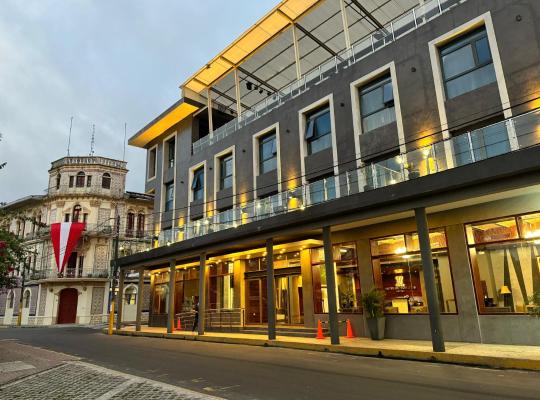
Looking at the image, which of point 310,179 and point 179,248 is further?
point 179,248

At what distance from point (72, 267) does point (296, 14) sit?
3513 cm

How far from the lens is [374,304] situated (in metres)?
14.2

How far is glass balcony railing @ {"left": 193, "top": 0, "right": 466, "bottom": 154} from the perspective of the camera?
53.1 ft

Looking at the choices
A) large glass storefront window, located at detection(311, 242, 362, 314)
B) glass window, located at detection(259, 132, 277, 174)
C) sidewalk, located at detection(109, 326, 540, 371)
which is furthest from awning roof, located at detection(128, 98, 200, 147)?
sidewalk, located at detection(109, 326, 540, 371)

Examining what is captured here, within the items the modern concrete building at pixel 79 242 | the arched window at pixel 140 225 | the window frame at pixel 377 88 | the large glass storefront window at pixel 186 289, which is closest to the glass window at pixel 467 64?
the window frame at pixel 377 88

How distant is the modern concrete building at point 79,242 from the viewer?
42125mm

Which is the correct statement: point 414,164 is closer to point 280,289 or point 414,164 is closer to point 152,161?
point 280,289

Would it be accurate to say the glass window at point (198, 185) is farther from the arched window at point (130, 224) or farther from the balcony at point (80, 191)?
the arched window at point (130, 224)

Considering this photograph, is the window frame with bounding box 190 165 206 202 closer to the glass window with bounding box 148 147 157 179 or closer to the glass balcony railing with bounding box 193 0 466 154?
the glass balcony railing with bounding box 193 0 466 154

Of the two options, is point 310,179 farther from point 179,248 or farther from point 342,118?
point 179,248

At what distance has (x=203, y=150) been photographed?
27.5 metres

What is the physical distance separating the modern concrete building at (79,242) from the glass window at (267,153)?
23641 millimetres

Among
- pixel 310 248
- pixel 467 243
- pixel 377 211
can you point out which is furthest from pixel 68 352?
pixel 467 243

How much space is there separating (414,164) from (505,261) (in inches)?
165
